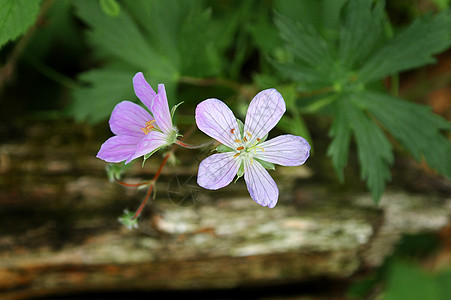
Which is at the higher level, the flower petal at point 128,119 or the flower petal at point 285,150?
the flower petal at point 128,119

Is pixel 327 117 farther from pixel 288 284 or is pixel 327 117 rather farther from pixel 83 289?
pixel 83 289

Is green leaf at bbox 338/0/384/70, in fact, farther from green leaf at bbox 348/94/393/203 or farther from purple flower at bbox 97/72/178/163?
purple flower at bbox 97/72/178/163

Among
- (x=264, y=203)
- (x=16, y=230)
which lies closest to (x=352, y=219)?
(x=264, y=203)

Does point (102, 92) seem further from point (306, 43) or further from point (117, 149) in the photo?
point (306, 43)

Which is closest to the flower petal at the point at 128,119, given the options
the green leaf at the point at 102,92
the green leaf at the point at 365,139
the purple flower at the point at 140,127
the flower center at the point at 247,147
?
the purple flower at the point at 140,127

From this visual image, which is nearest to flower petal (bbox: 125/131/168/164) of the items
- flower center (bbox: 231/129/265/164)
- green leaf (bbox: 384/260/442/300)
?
flower center (bbox: 231/129/265/164)

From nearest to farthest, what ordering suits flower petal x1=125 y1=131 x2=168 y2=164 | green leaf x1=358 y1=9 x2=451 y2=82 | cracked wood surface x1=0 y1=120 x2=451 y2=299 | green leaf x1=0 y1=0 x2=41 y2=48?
flower petal x1=125 y1=131 x2=168 y2=164 < green leaf x1=0 y1=0 x2=41 y2=48 < green leaf x1=358 y1=9 x2=451 y2=82 < cracked wood surface x1=0 y1=120 x2=451 y2=299

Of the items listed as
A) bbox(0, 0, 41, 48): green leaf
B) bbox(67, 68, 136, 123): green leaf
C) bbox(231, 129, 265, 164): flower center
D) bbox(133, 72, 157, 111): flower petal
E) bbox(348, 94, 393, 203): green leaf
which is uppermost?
bbox(67, 68, 136, 123): green leaf

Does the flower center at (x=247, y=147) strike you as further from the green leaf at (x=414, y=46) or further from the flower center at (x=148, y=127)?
the green leaf at (x=414, y=46)
